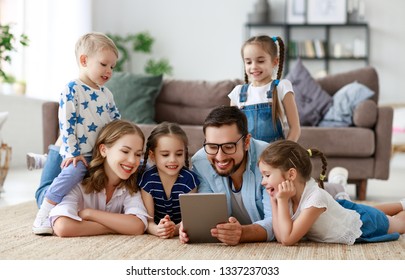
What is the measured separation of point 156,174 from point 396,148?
496 centimetres

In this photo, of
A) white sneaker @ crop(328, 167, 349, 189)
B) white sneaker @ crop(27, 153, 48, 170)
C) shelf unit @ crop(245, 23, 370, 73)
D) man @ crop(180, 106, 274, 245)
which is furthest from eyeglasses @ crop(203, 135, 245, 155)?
shelf unit @ crop(245, 23, 370, 73)

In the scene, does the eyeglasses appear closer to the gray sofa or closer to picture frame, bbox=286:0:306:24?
the gray sofa

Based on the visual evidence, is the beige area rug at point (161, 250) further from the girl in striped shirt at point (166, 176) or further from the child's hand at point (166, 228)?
the girl in striped shirt at point (166, 176)

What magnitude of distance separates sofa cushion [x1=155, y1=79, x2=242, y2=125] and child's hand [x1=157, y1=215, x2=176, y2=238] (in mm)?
2590

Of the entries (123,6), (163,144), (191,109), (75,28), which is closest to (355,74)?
(191,109)

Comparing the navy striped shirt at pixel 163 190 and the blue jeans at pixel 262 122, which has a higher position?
the blue jeans at pixel 262 122

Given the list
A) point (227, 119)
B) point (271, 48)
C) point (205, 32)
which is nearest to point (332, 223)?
point (227, 119)

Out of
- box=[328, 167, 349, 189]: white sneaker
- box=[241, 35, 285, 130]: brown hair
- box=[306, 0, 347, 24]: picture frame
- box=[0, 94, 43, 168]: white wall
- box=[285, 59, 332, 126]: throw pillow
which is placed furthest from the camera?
box=[306, 0, 347, 24]: picture frame

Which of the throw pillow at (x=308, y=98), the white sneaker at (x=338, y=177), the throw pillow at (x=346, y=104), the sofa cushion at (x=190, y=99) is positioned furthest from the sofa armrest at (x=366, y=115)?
the sofa cushion at (x=190, y=99)

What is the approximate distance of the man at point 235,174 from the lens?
2.61 m

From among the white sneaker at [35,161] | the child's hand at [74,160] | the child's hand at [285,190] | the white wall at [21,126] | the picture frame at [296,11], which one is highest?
the picture frame at [296,11]

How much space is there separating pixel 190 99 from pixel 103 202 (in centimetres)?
256

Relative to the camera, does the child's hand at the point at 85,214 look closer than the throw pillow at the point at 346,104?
Yes

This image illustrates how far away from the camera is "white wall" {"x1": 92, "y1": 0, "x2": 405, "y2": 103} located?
880 centimetres
